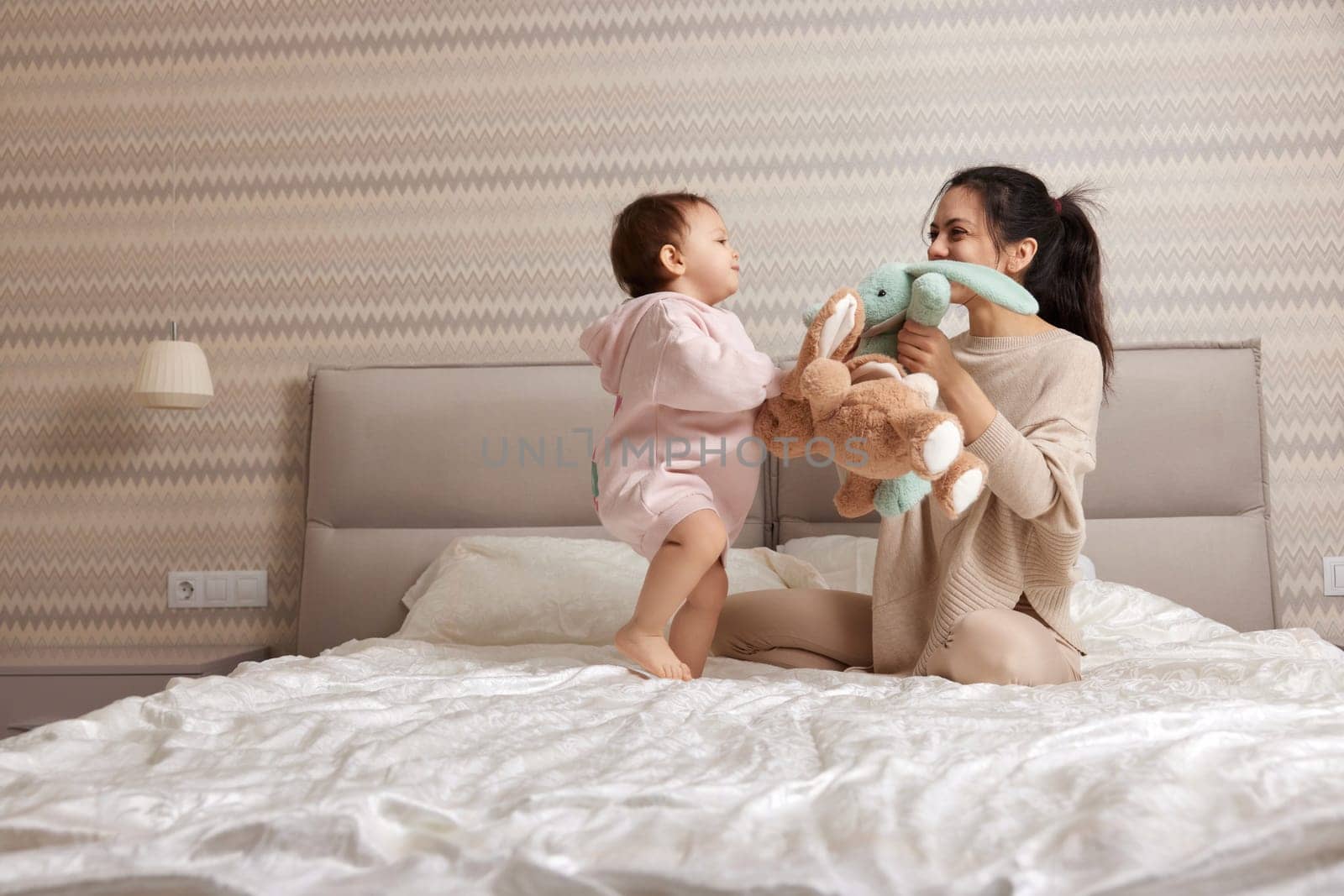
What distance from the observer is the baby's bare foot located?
1421 millimetres

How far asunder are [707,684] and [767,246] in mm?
1523

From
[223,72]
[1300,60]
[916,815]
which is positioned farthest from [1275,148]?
[223,72]

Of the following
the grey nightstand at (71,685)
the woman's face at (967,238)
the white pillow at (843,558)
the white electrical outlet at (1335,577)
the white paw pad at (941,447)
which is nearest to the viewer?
the white paw pad at (941,447)

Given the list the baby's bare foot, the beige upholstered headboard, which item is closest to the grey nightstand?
the beige upholstered headboard

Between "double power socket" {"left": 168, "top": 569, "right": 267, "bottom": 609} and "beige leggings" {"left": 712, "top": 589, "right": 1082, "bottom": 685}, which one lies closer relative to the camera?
"beige leggings" {"left": 712, "top": 589, "right": 1082, "bottom": 685}

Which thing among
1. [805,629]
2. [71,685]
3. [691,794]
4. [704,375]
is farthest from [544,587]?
[691,794]

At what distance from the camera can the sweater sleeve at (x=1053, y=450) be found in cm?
136

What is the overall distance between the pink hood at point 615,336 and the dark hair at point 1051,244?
606 millimetres

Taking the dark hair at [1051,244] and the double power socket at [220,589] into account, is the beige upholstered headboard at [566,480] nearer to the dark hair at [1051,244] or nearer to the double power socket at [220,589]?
the double power socket at [220,589]

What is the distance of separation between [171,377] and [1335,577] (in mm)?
2878

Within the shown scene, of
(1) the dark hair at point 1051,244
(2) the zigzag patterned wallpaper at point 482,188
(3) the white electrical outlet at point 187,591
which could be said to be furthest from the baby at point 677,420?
(3) the white electrical outlet at point 187,591

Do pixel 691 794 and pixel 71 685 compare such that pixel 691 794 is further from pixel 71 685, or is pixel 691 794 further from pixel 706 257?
pixel 71 685

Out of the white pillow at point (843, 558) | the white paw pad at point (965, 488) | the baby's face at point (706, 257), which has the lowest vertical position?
the white pillow at point (843, 558)

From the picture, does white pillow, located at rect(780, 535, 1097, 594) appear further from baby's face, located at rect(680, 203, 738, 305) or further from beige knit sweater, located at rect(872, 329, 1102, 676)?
baby's face, located at rect(680, 203, 738, 305)
